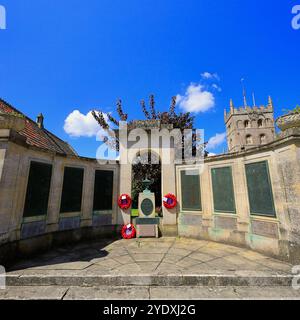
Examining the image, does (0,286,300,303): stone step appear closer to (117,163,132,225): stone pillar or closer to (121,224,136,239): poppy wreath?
(121,224,136,239): poppy wreath

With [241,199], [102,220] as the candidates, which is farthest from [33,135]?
[241,199]

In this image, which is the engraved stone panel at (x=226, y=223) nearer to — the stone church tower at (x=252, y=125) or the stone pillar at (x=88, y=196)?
the stone pillar at (x=88, y=196)

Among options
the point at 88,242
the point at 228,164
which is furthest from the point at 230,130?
the point at 88,242

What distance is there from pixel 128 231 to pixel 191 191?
3.36 meters

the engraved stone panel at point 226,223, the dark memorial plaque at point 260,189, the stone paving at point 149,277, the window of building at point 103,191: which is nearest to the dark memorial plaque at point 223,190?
the engraved stone panel at point 226,223

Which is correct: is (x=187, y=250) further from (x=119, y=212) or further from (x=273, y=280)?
(x=119, y=212)

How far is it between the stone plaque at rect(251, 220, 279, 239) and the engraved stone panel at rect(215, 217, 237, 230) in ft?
2.22

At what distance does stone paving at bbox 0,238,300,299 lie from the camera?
3199 millimetres

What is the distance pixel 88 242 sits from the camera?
683 centimetres

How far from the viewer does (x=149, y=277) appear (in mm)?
3504

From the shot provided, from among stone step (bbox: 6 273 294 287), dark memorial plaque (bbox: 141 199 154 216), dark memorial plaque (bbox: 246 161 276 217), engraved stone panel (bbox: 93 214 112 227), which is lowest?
stone step (bbox: 6 273 294 287)

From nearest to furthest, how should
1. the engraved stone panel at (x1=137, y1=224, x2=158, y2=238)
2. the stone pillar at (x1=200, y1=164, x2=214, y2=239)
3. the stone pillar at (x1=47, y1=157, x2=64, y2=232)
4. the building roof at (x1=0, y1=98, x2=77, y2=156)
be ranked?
the stone pillar at (x1=47, y1=157, x2=64, y2=232), the stone pillar at (x1=200, y1=164, x2=214, y2=239), the engraved stone panel at (x1=137, y1=224, x2=158, y2=238), the building roof at (x1=0, y1=98, x2=77, y2=156)

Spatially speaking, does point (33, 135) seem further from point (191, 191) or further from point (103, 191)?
point (191, 191)

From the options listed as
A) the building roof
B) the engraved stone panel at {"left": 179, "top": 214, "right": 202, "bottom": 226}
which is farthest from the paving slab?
the building roof
